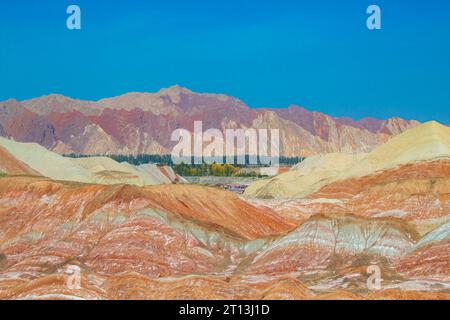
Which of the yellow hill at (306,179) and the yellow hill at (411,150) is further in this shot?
the yellow hill at (306,179)

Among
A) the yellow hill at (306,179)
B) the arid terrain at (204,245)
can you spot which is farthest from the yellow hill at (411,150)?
the arid terrain at (204,245)

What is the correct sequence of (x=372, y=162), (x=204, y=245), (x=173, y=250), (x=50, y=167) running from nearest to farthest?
(x=173, y=250) → (x=204, y=245) → (x=50, y=167) → (x=372, y=162)

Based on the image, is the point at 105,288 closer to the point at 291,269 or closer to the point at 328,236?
the point at 291,269

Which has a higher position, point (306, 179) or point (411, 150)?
point (411, 150)

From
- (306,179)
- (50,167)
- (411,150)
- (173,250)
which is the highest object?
(411,150)

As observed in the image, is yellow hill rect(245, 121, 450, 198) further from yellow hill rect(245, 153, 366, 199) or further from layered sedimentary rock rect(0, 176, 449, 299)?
layered sedimentary rock rect(0, 176, 449, 299)

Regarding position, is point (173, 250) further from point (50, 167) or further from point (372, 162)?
point (372, 162)

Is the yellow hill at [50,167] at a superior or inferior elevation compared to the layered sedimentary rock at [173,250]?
superior

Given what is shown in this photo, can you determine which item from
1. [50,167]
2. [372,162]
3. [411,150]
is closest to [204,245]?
[411,150]

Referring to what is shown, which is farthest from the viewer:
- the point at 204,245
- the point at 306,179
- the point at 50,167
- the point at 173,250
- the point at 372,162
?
the point at 306,179

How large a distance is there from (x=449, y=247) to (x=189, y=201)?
1930cm

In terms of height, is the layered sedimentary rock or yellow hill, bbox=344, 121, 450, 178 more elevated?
yellow hill, bbox=344, 121, 450, 178

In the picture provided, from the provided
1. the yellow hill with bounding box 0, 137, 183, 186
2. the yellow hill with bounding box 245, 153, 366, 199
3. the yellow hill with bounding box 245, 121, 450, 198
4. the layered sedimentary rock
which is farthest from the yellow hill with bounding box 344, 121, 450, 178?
the layered sedimentary rock

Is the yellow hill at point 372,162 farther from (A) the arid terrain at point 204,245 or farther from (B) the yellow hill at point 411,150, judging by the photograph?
(A) the arid terrain at point 204,245
